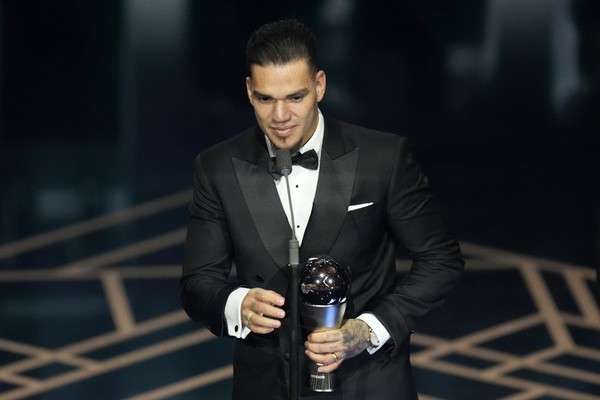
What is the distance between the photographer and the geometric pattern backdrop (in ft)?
15.7

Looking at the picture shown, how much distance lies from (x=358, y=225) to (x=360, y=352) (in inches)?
11.5

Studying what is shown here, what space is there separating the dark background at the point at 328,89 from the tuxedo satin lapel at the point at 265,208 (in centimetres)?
348

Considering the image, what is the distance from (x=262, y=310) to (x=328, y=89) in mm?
3897

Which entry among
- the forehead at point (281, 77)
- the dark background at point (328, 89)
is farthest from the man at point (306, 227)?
the dark background at point (328, 89)

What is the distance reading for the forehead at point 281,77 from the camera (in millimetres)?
2518

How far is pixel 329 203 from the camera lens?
104 inches

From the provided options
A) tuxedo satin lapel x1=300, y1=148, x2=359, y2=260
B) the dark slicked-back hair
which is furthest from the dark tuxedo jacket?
the dark slicked-back hair

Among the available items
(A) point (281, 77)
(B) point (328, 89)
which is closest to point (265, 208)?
(A) point (281, 77)

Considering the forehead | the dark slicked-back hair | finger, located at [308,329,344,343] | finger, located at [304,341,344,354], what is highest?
the dark slicked-back hair

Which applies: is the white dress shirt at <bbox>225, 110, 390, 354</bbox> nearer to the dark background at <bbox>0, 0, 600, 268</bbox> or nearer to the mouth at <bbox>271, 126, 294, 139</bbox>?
the mouth at <bbox>271, 126, 294, 139</bbox>

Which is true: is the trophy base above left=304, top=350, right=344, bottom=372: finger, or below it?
below

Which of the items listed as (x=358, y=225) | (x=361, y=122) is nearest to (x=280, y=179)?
(x=358, y=225)

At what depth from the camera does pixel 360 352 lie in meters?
2.53

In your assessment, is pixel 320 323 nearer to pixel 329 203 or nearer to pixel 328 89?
pixel 329 203
